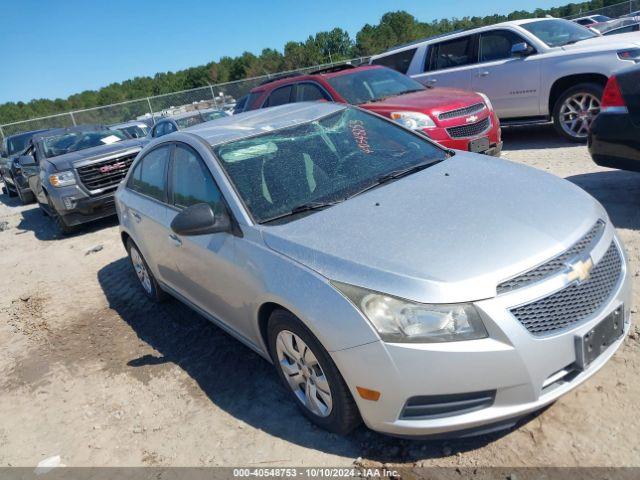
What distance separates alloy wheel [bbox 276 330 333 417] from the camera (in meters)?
2.71

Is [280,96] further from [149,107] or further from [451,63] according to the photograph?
[149,107]

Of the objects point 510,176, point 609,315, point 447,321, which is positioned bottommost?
point 609,315

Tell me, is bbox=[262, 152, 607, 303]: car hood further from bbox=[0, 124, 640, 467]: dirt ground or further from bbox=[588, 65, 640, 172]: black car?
bbox=[588, 65, 640, 172]: black car

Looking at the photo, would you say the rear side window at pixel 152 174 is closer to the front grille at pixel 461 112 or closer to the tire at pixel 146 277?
the tire at pixel 146 277

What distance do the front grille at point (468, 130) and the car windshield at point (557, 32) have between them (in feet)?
7.96

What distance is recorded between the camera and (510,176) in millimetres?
3250

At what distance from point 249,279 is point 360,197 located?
0.83 m

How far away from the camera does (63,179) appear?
876 cm

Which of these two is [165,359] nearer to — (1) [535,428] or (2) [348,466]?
(2) [348,466]

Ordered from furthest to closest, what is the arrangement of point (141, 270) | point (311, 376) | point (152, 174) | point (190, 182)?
point (141, 270)
point (152, 174)
point (190, 182)
point (311, 376)

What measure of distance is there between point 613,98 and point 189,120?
11.4 meters

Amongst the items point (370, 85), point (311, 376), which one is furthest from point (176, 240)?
point (370, 85)

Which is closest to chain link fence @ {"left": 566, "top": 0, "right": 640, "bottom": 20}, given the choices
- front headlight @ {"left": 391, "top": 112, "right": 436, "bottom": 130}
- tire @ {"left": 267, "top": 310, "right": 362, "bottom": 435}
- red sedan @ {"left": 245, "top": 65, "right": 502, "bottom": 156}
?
red sedan @ {"left": 245, "top": 65, "right": 502, "bottom": 156}

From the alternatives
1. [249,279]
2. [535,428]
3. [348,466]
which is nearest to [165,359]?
[249,279]
